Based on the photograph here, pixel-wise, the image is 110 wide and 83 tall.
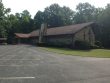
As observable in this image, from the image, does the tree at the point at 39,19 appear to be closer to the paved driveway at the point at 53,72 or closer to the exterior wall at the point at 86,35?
the exterior wall at the point at 86,35

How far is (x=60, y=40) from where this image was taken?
5578cm

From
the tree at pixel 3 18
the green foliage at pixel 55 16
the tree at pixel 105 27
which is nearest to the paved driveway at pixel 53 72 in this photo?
the tree at pixel 105 27

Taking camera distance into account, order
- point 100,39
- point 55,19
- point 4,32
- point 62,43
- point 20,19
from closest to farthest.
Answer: point 62,43 < point 100,39 < point 4,32 < point 55,19 < point 20,19

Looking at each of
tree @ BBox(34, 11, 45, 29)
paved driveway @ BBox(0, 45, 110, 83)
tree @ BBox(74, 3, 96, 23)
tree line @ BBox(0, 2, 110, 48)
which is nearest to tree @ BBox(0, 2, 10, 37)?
tree line @ BBox(0, 2, 110, 48)

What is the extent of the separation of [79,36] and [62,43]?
4940 millimetres

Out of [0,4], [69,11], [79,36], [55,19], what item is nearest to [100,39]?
[79,36]

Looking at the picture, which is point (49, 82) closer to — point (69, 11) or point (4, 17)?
point (4, 17)

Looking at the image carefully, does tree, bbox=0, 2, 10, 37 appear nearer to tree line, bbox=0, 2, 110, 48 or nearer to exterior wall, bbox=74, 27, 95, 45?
tree line, bbox=0, 2, 110, 48

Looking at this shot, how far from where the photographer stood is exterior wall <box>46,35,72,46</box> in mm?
51656

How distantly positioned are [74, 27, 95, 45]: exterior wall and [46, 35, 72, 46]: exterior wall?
1.76 metres

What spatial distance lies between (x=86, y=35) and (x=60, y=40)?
242 inches

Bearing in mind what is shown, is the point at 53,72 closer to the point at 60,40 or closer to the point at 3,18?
the point at 60,40

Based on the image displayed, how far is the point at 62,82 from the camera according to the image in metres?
10.6

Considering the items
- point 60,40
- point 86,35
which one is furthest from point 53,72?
point 60,40
